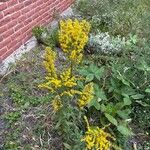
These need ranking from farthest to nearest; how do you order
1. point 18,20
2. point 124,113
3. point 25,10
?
point 25,10 → point 18,20 → point 124,113

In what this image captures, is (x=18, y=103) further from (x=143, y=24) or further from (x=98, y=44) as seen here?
(x=143, y=24)

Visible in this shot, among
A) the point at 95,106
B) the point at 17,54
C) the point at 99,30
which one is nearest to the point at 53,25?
the point at 99,30

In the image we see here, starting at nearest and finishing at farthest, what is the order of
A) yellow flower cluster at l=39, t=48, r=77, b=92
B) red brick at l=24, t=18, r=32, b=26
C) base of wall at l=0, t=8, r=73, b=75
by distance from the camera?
yellow flower cluster at l=39, t=48, r=77, b=92 < base of wall at l=0, t=8, r=73, b=75 < red brick at l=24, t=18, r=32, b=26

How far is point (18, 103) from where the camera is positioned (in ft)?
12.6

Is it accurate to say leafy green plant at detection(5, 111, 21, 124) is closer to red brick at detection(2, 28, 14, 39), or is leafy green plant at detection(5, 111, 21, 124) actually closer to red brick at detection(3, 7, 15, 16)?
red brick at detection(2, 28, 14, 39)

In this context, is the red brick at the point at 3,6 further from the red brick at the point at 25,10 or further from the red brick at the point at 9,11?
the red brick at the point at 25,10

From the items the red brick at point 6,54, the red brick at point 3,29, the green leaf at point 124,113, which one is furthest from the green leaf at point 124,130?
the red brick at point 3,29

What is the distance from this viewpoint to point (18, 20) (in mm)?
4891

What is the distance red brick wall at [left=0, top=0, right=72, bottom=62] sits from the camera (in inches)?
180

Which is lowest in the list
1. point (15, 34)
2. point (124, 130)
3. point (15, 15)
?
point (124, 130)

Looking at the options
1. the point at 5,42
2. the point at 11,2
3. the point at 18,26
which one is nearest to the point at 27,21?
the point at 18,26

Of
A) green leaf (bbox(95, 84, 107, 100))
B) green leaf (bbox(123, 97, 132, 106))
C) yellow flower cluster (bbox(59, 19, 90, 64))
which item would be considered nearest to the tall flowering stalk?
yellow flower cluster (bbox(59, 19, 90, 64))

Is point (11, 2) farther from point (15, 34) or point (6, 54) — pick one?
point (6, 54)

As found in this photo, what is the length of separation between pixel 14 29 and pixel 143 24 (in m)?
2.06
